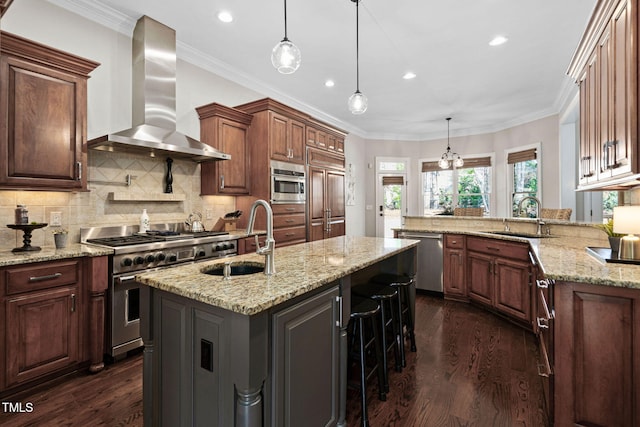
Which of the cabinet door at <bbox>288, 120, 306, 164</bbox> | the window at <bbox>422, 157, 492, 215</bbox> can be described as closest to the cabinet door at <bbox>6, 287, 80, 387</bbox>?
the cabinet door at <bbox>288, 120, 306, 164</bbox>

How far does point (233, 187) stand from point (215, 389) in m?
2.83

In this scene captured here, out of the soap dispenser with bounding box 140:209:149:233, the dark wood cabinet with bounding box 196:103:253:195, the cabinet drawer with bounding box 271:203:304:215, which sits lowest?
the soap dispenser with bounding box 140:209:149:233

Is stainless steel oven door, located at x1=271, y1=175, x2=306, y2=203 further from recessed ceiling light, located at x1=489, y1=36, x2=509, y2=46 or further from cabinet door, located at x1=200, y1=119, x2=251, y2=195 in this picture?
recessed ceiling light, located at x1=489, y1=36, x2=509, y2=46

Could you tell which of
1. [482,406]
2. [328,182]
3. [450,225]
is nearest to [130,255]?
[482,406]

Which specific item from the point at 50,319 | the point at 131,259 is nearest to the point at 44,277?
the point at 50,319

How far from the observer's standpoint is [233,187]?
3838 millimetres

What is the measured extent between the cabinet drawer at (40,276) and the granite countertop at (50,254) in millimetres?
53

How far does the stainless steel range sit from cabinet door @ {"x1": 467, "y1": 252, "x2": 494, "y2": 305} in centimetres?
292

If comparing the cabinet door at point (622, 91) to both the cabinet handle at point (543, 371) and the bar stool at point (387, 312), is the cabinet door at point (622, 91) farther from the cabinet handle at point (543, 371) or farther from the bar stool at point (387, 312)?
the bar stool at point (387, 312)

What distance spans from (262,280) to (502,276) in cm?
293

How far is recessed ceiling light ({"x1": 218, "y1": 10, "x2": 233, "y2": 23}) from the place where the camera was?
2986mm

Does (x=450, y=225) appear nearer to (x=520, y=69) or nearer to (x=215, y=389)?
(x=520, y=69)

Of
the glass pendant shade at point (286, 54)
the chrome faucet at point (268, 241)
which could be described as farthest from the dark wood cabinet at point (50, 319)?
the glass pendant shade at point (286, 54)

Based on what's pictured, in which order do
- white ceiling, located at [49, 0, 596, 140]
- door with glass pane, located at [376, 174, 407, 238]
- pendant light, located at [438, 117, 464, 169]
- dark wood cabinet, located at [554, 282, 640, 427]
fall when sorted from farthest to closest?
1. door with glass pane, located at [376, 174, 407, 238]
2. pendant light, located at [438, 117, 464, 169]
3. white ceiling, located at [49, 0, 596, 140]
4. dark wood cabinet, located at [554, 282, 640, 427]
